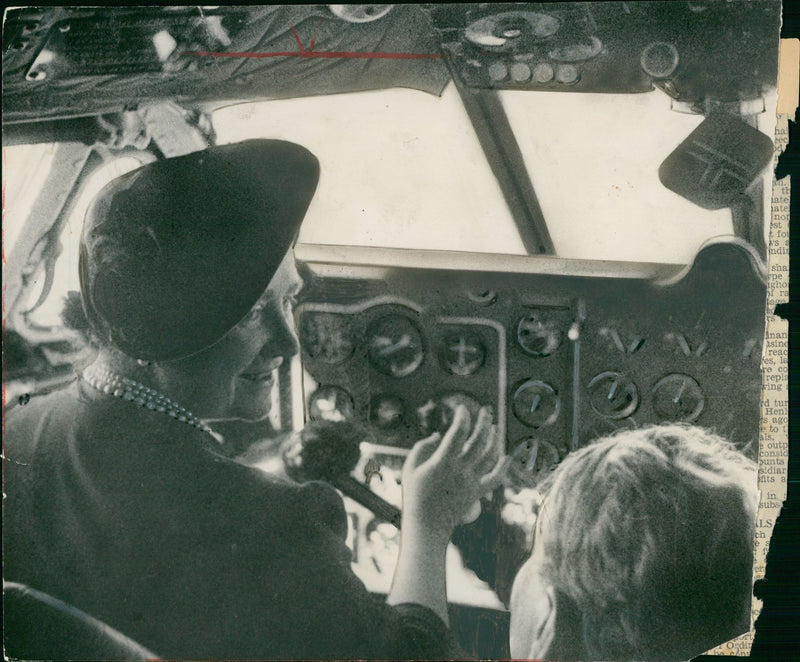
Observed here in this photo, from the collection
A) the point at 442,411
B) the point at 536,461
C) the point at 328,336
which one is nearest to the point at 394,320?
the point at 328,336

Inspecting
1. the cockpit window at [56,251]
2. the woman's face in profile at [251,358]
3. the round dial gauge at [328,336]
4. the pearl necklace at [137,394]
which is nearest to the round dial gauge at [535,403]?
the round dial gauge at [328,336]

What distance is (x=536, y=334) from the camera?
2332mm

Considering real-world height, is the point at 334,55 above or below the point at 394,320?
above

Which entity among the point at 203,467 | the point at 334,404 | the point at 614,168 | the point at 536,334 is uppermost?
the point at 614,168

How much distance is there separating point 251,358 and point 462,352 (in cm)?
66

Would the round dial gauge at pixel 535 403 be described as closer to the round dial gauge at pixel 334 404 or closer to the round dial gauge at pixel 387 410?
the round dial gauge at pixel 387 410

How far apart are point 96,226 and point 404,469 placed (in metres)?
1.22

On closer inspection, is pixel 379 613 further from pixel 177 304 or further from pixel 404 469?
pixel 177 304

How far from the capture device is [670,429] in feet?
7.66

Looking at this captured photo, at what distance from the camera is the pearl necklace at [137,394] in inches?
93.7

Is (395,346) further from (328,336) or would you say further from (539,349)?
(539,349)

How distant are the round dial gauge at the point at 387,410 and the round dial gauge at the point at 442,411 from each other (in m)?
0.06

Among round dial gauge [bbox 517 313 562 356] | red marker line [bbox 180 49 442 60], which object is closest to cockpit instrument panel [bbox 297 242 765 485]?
round dial gauge [bbox 517 313 562 356]

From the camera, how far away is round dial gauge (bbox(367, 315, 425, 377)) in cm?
235
